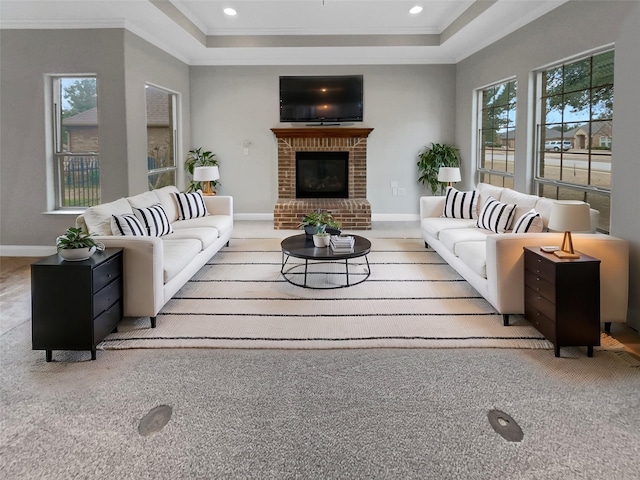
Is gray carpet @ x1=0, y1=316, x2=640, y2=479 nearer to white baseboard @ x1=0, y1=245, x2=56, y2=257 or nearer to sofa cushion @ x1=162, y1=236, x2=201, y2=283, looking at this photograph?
sofa cushion @ x1=162, y1=236, x2=201, y2=283


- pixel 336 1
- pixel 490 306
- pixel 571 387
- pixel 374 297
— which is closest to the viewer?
pixel 571 387

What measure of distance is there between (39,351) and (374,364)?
2219mm

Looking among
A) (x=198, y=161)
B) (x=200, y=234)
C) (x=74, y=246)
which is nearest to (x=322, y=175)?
(x=198, y=161)

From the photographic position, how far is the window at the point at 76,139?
604 centimetres

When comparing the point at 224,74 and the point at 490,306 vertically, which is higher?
the point at 224,74

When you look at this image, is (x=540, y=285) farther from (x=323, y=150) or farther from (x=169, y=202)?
(x=323, y=150)

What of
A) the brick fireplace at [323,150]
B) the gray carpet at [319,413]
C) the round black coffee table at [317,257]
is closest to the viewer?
the gray carpet at [319,413]

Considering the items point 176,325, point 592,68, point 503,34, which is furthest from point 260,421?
point 503,34

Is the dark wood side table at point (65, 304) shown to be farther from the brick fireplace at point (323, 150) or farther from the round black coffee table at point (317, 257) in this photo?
the brick fireplace at point (323, 150)

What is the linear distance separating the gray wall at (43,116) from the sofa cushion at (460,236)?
3.68m

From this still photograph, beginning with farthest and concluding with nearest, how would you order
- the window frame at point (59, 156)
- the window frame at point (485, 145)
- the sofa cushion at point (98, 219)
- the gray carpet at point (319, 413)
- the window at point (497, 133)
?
the window at point (497, 133) → the window frame at point (485, 145) → the window frame at point (59, 156) → the sofa cushion at point (98, 219) → the gray carpet at point (319, 413)

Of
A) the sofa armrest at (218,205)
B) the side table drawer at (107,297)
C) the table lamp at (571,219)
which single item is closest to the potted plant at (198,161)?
the sofa armrest at (218,205)

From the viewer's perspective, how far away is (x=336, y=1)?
6.15m

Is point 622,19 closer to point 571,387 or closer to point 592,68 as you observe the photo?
point 592,68
